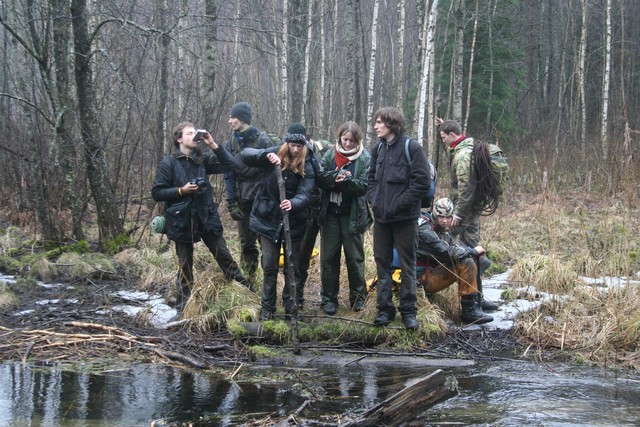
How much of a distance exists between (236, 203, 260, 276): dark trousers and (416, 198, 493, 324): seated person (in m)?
2.05

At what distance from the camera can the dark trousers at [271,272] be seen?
22.7ft

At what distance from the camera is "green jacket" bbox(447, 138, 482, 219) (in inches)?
304

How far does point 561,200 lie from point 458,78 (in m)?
3.57

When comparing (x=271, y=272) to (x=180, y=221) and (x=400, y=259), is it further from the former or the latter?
(x=400, y=259)

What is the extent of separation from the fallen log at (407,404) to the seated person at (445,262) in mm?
2630

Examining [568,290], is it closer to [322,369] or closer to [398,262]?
[398,262]

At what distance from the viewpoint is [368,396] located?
5570 mm

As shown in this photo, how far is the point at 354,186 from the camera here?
6.96 meters

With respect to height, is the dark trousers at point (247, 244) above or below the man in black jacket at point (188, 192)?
below

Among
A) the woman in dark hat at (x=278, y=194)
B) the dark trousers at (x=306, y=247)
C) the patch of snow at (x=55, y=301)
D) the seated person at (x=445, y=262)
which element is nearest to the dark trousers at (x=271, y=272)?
the woman in dark hat at (x=278, y=194)

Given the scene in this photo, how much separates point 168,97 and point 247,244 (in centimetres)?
570

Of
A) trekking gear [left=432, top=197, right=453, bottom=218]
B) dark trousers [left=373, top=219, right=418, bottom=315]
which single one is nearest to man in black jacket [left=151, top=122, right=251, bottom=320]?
dark trousers [left=373, top=219, right=418, bottom=315]

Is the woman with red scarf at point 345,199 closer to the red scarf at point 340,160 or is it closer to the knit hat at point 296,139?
the red scarf at point 340,160

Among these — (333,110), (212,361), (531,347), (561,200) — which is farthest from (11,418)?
(333,110)
